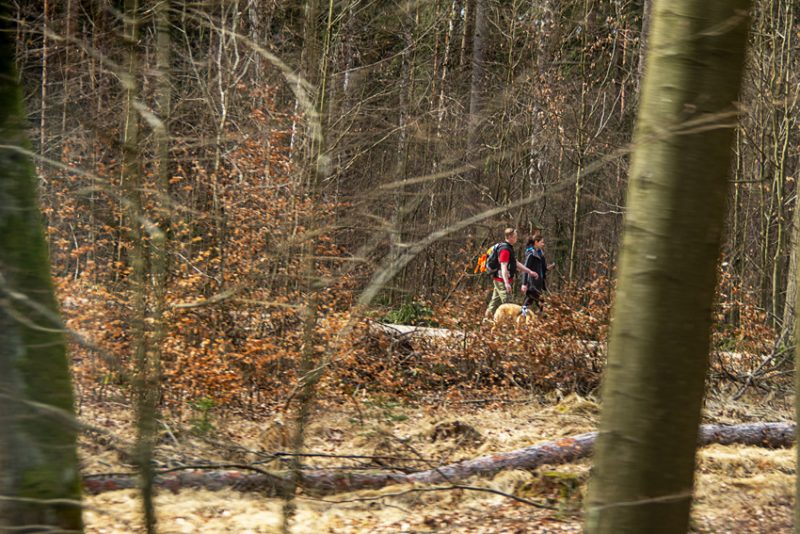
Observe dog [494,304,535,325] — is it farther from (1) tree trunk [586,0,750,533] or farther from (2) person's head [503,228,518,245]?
(1) tree trunk [586,0,750,533]

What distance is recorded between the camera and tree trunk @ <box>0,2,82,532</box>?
3.48 metres

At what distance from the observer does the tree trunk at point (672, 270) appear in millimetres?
2141

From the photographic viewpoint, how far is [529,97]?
18469mm

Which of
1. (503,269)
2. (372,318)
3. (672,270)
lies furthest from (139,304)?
(503,269)

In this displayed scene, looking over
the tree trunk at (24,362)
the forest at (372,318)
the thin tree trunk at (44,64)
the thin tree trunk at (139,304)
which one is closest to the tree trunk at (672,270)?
the forest at (372,318)

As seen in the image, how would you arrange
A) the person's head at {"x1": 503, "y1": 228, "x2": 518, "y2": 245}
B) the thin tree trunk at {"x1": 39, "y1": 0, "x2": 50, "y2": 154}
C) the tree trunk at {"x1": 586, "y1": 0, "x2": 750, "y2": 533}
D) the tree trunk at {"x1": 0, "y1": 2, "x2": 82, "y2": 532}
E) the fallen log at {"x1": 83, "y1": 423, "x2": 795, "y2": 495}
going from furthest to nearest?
the person's head at {"x1": 503, "y1": 228, "x2": 518, "y2": 245} → the fallen log at {"x1": 83, "y1": 423, "x2": 795, "y2": 495} → the thin tree trunk at {"x1": 39, "y1": 0, "x2": 50, "y2": 154} → the tree trunk at {"x1": 0, "y1": 2, "x2": 82, "y2": 532} → the tree trunk at {"x1": 586, "y1": 0, "x2": 750, "y2": 533}

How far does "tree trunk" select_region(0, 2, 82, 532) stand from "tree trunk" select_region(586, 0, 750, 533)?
242cm

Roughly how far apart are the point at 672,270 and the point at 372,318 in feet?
26.3

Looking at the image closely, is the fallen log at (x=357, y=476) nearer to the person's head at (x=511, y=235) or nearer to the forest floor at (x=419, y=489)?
the forest floor at (x=419, y=489)

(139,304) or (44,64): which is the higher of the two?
(44,64)

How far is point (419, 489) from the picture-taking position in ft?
16.6

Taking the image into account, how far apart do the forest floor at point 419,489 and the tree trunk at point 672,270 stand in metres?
2.99

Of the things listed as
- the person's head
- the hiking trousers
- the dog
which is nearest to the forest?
the dog

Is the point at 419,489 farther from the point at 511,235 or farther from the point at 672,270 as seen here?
the point at 511,235
